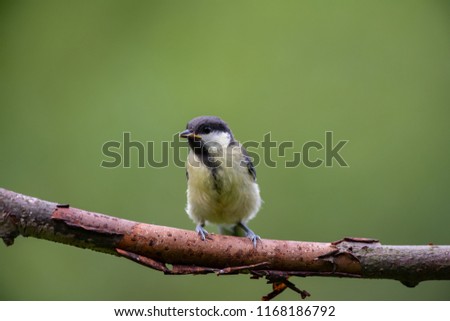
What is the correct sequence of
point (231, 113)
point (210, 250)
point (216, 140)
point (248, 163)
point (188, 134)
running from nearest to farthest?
point (210, 250) → point (188, 134) → point (216, 140) → point (248, 163) → point (231, 113)

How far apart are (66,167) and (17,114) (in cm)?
70

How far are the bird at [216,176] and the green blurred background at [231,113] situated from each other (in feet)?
2.05

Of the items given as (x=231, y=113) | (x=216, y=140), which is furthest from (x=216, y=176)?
(x=231, y=113)

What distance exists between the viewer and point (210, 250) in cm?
206

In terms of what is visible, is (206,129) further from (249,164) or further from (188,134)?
(249,164)

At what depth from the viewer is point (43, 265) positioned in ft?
12.4

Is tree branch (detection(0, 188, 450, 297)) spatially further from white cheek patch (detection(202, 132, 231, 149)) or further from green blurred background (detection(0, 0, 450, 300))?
green blurred background (detection(0, 0, 450, 300))

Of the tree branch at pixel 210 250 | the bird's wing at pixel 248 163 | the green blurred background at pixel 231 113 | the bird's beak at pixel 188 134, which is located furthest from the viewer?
the green blurred background at pixel 231 113

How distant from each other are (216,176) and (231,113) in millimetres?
1207

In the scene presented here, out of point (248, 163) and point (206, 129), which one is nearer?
point (206, 129)

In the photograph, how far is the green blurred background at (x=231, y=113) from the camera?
366cm

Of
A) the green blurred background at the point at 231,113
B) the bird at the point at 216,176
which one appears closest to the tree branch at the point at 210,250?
the bird at the point at 216,176

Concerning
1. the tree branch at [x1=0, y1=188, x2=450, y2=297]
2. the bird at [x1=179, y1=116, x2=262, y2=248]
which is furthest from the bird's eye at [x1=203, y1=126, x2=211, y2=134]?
the tree branch at [x1=0, y1=188, x2=450, y2=297]

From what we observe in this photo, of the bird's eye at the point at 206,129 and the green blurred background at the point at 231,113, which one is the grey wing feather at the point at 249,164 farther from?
the green blurred background at the point at 231,113
